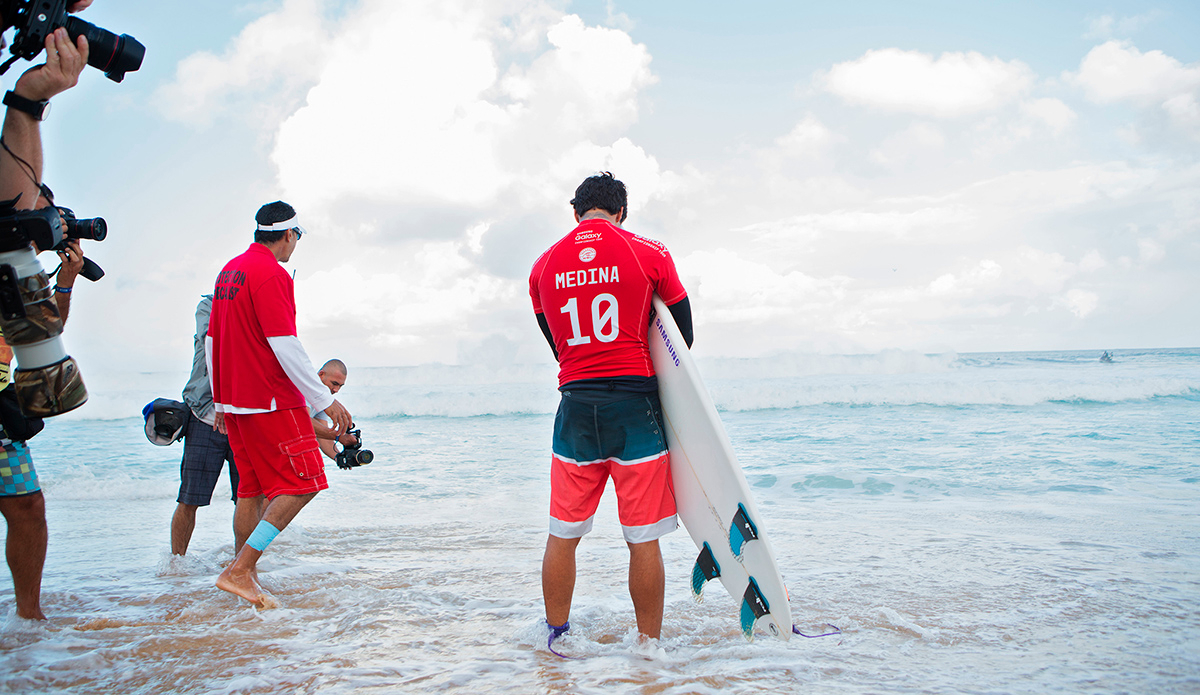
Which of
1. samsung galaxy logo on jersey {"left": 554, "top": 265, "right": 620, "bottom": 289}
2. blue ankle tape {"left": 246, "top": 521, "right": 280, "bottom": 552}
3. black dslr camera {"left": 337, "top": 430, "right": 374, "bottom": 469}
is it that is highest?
samsung galaxy logo on jersey {"left": 554, "top": 265, "right": 620, "bottom": 289}

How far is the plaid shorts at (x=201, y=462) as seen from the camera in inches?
158

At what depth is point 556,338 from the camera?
2826 millimetres

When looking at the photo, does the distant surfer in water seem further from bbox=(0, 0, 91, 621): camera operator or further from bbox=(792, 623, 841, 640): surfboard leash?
bbox=(0, 0, 91, 621): camera operator

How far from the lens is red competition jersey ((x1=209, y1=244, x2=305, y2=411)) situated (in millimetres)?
3180

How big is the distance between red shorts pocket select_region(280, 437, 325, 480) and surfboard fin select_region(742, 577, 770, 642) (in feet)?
6.91

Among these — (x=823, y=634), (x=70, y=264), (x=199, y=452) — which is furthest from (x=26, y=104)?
(x=823, y=634)

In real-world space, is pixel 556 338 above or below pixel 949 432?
above

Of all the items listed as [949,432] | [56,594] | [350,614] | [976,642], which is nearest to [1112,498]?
[976,642]

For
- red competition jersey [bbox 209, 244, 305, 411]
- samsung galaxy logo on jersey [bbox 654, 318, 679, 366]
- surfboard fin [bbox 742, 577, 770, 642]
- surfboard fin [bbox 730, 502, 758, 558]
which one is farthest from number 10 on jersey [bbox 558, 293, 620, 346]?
red competition jersey [bbox 209, 244, 305, 411]

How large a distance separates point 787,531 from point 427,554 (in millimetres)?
2705

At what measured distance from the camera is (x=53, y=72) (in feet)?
5.95

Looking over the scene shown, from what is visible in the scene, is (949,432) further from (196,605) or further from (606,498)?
(196,605)

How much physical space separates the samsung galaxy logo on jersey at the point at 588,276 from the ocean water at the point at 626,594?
1488 mm

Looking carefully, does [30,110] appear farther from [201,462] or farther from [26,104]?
[201,462]
